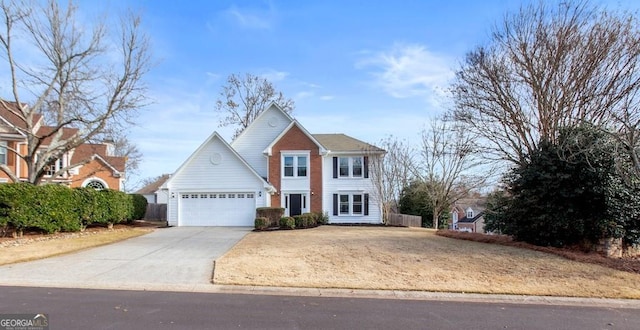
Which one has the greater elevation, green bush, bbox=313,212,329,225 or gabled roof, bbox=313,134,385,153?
gabled roof, bbox=313,134,385,153

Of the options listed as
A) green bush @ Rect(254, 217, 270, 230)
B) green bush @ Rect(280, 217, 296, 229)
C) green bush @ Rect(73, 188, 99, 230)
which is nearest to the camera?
green bush @ Rect(73, 188, 99, 230)

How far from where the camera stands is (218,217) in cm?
2773

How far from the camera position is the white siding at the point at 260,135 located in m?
31.8

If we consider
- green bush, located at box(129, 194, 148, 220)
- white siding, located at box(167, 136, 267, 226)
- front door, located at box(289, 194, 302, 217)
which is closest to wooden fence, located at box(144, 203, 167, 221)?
green bush, located at box(129, 194, 148, 220)

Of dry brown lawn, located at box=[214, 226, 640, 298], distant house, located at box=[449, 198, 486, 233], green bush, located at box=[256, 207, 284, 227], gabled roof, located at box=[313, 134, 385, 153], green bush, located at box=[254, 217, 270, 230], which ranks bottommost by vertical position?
distant house, located at box=[449, 198, 486, 233]

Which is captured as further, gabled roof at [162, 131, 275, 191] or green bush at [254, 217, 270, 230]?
gabled roof at [162, 131, 275, 191]

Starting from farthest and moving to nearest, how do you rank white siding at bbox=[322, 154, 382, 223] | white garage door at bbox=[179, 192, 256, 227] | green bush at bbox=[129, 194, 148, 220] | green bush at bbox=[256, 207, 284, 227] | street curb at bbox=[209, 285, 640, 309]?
white siding at bbox=[322, 154, 382, 223] < green bush at bbox=[129, 194, 148, 220] < white garage door at bbox=[179, 192, 256, 227] < green bush at bbox=[256, 207, 284, 227] < street curb at bbox=[209, 285, 640, 309]

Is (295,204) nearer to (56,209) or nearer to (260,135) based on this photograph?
(260,135)

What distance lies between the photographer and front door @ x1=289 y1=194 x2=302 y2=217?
29.8 m

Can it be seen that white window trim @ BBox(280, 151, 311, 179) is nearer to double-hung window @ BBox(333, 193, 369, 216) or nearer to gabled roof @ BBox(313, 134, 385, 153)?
gabled roof @ BBox(313, 134, 385, 153)

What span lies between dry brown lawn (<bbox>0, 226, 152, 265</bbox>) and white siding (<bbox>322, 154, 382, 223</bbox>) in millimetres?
13534

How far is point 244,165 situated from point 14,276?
1810 cm

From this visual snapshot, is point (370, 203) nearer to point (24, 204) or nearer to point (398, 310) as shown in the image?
point (24, 204)

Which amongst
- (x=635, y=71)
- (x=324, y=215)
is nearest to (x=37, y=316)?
(x=635, y=71)
